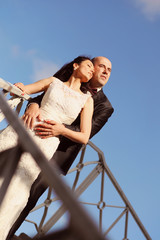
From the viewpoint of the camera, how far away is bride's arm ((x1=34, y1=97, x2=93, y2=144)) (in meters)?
2.41

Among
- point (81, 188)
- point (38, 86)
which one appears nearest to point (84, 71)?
point (38, 86)

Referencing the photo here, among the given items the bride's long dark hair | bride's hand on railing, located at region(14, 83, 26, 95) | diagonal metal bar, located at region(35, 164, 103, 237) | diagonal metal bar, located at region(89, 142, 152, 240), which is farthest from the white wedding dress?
diagonal metal bar, located at region(35, 164, 103, 237)

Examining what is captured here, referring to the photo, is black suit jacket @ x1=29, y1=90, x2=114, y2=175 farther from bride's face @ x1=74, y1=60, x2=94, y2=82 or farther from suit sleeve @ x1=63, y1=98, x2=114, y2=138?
bride's face @ x1=74, y1=60, x2=94, y2=82

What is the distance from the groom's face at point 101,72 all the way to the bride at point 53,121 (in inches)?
22.3

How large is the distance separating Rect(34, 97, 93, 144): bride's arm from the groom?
25mm

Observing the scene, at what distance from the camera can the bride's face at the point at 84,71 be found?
9.41 ft

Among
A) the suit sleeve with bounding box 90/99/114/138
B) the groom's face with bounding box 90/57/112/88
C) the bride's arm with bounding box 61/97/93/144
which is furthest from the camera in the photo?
the groom's face with bounding box 90/57/112/88

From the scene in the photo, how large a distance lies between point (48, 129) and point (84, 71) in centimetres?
78

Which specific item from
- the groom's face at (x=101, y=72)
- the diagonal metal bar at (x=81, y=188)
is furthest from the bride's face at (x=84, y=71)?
the diagonal metal bar at (x=81, y=188)

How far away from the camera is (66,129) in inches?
98.6

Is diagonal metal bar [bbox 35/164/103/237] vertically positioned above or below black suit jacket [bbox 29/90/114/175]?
below

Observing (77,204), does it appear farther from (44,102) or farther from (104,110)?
(104,110)

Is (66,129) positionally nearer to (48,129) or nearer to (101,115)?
(48,129)

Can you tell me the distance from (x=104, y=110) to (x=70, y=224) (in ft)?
9.40
